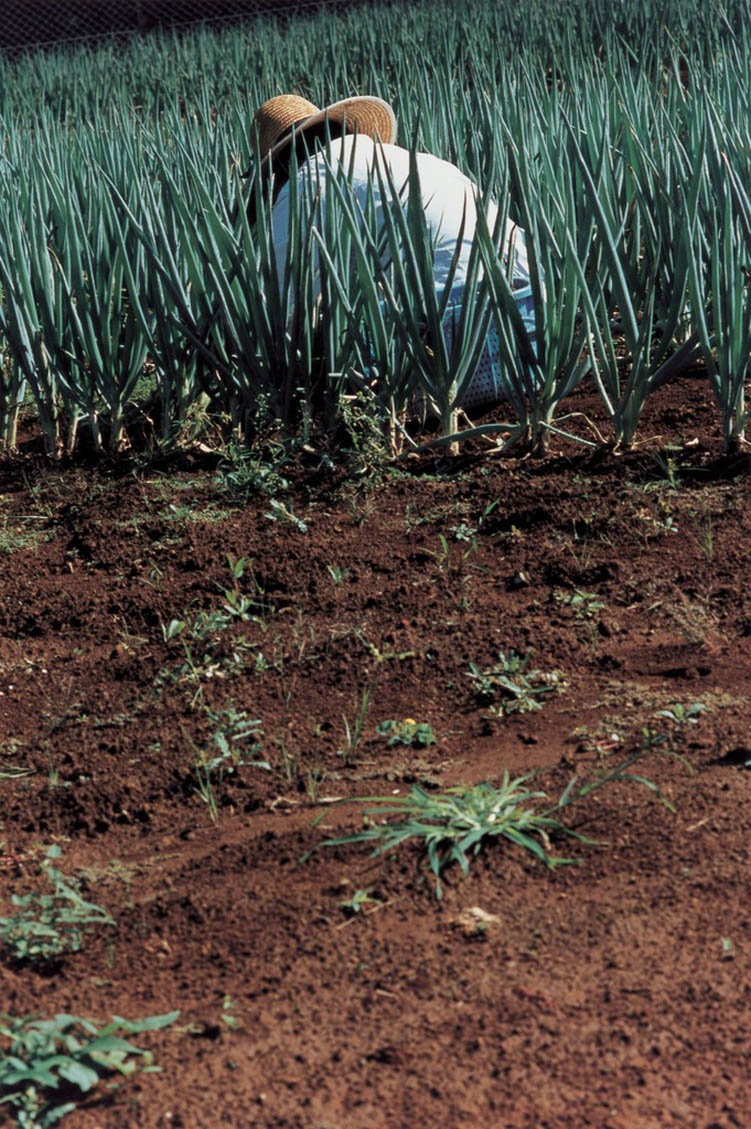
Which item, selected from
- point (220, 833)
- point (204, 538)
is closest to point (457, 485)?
point (204, 538)

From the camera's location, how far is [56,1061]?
3.59 feet

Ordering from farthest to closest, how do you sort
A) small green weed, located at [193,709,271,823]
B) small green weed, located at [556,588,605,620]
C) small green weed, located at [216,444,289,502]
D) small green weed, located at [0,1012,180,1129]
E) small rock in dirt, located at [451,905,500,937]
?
small green weed, located at [216,444,289,502]
small green weed, located at [556,588,605,620]
small green weed, located at [193,709,271,823]
small rock in dirt, located at [451,905,500,937]
small green weed, located at [0,1012,180,1129]

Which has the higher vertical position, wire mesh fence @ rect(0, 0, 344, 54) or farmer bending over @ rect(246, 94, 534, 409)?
wire mesh fence @ rect(0, 0, 344, 54)

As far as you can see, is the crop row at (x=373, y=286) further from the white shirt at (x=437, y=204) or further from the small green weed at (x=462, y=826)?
the small green weed at (x=462, y=826)

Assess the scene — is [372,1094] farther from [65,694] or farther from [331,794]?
[65,694]

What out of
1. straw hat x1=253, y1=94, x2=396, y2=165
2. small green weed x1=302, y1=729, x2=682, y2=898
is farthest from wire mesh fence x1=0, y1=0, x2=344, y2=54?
small green weed x1=302, y1=729, x2=682, y2=898

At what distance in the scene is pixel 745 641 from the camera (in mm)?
1837

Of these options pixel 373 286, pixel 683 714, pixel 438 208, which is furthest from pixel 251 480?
pixel 683 714

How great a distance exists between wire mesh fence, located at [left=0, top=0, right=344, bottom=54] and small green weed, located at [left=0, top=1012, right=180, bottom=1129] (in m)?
11.9

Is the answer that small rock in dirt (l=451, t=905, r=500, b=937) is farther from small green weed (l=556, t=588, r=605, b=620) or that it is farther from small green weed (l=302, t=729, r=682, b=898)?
small green weed (l=556, t=588, r=605, b=620)

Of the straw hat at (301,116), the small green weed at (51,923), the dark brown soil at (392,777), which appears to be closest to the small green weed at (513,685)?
the dark brown soil at (392,777)

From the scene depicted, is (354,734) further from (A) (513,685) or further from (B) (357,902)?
(B) (357,902)

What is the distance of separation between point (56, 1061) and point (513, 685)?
892mm

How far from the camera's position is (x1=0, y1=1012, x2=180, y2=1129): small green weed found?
1083 mm
